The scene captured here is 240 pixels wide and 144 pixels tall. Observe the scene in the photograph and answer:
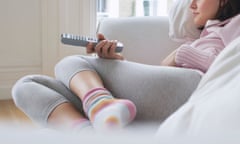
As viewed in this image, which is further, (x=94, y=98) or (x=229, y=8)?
(x=229, y=8)

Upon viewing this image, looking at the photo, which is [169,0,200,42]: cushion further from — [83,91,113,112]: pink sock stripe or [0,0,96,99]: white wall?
[0,0,96,99]: white wall

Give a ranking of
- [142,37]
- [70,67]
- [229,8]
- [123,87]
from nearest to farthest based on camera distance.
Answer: [123,87], [70,67], [229,8], [142,37]

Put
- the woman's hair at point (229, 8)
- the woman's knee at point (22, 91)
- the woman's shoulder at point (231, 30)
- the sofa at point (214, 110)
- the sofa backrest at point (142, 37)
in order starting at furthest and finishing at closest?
1. the sofa backrest at point (142, 37)
2. the woman's hair at point (229, 8)
3. the woman's shoulder at point (231, 30)
4. the woman's knee at point (22, 91)
5. the sofa at point (214, 110)

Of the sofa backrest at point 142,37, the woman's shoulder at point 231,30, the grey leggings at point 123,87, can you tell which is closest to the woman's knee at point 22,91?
the grey leggings at point 123,87

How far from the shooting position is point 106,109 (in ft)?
2.54

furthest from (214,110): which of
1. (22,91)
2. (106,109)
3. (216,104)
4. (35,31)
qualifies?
(35,31)

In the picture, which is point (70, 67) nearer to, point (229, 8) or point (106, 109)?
point (106, 109)

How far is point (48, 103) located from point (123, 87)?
0.19 meters

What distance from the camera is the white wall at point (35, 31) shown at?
236cm

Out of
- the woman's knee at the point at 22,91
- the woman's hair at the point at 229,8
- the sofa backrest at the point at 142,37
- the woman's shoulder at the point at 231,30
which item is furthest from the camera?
the sofa backrest at the point at 142,37

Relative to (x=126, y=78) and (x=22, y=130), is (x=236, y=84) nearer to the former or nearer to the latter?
(x=22, y=130)

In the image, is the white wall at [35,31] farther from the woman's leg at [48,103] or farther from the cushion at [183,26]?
the woman's leg at [48,103]

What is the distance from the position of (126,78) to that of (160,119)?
14 centimetres

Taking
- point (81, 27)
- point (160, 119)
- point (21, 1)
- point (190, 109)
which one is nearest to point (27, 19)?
point (21, 1)
